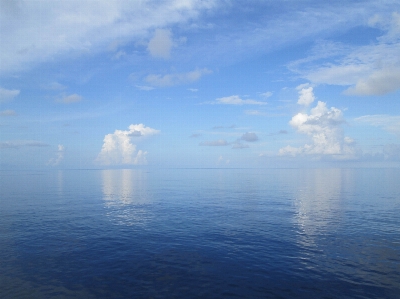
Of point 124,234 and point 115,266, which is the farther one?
point 124,234

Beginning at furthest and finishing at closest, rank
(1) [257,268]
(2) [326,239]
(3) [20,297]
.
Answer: (2) [326,239]
(1) [257,268]
(3) [20,297]

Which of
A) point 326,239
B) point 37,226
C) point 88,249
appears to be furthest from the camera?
point 37,226

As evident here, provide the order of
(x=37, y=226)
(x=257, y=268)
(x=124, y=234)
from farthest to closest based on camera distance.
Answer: (x=37, y=226) < (x=124, y=234) < (x=257, y=268)

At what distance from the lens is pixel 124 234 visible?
179 ft

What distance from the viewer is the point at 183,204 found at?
90.5 metres

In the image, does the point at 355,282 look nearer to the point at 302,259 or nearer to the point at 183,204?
the point at 302,259

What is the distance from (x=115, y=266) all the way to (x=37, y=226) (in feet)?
107

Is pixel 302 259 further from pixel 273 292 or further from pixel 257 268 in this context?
pixel 273 292

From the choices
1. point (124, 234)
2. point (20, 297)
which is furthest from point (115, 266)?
point (124, 234)

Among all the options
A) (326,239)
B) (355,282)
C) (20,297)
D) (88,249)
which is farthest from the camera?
(326,239)

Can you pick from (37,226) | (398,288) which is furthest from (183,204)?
(398,288)

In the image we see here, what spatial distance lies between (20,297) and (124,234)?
24568mm

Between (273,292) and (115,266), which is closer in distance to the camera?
(273,292)

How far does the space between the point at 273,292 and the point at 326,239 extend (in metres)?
25.1
